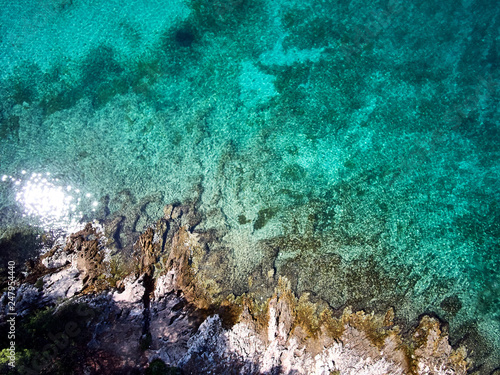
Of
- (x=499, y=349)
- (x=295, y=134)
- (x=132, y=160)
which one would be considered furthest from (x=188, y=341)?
(x=499, y=349)

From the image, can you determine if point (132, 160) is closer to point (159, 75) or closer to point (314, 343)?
point (159, 75)

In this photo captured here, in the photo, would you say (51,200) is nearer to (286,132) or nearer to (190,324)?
(190,324)

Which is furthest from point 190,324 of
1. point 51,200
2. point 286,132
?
point 286,132

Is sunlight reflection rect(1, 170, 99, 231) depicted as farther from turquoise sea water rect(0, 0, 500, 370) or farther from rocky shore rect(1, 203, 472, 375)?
rocky shore rect(1, 203, 472, 375)

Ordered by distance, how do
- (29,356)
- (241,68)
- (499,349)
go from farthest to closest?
(241,68)
(499,349)
(29,356)

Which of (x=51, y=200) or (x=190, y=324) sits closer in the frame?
(x=190, y=324)

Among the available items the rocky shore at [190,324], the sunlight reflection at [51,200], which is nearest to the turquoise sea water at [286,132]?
the sunlight reflection at [51,200]

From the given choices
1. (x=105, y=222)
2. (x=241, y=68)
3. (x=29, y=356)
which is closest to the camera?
(x=29, y=356)

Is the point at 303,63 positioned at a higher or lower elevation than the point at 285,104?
higher
